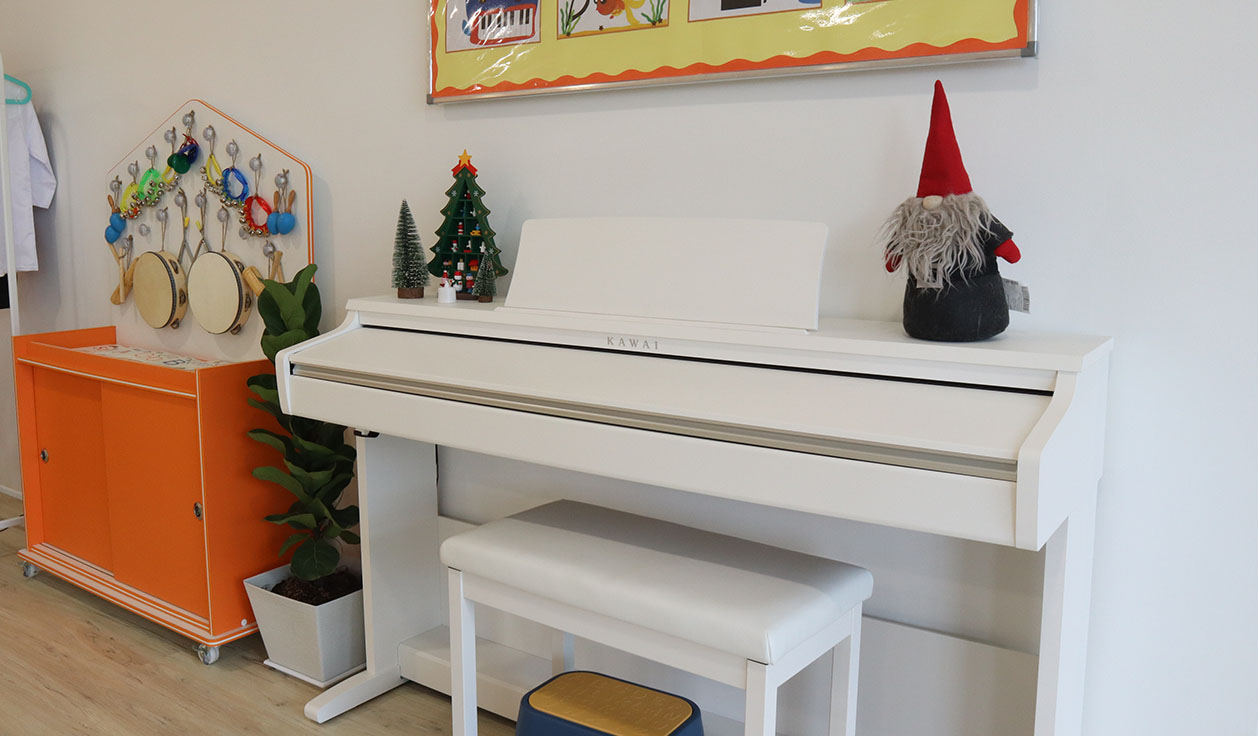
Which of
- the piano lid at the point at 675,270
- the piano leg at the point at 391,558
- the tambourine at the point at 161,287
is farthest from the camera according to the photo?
the tambourine at the point at 161,287

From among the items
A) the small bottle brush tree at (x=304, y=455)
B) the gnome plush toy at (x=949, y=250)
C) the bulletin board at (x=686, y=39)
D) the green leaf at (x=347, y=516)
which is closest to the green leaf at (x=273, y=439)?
the small bottle brush tree at (x=304, y=455)

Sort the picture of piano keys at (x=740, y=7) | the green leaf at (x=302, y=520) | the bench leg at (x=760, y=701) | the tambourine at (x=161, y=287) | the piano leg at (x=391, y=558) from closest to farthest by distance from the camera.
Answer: the bench leg at (x=760, y=701), the picture of piano keys at (x=740, y=7), the piano leg at (x=391, y=558), the green leaf at (x=302, y=520), the tambourine at (x=161, y=287)

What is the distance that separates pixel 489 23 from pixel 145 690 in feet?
5.99

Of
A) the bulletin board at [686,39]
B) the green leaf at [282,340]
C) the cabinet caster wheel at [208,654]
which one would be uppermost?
the bulletin board at [686,39]

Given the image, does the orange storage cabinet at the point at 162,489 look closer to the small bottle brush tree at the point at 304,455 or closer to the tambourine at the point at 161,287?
the small bottle brush tree at the point at 304,455

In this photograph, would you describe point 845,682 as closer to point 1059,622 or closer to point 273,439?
point 1059,622

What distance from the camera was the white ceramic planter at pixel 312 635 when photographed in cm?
238

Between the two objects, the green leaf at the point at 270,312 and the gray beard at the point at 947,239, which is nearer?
the gray beard at the point at 947,239

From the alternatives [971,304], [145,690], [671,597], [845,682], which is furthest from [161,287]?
[971,304]

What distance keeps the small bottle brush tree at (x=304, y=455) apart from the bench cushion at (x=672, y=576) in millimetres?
749

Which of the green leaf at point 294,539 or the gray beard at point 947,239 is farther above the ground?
the gray beard at point 947,239

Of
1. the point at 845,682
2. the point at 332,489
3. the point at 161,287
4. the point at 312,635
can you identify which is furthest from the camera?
the point at 161,287

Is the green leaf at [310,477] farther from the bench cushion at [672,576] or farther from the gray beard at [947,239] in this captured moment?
the gray beard at [947,239]

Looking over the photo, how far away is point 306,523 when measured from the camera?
242 centimetres
